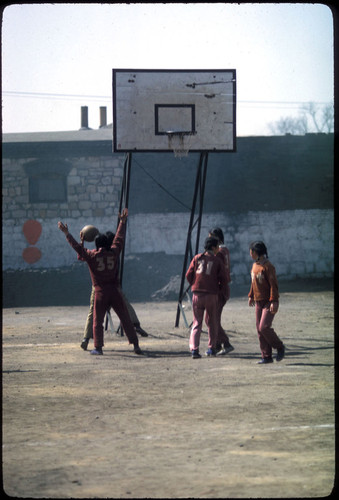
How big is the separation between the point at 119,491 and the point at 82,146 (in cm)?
2536

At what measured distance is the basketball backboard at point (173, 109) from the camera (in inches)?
605

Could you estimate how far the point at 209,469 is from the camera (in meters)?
5.76

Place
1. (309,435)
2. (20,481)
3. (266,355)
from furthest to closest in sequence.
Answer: (266,355) < (309,435) < (20,481)

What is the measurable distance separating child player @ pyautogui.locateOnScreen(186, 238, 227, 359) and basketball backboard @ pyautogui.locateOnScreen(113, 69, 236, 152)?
4333 mm

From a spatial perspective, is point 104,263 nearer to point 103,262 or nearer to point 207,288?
point 103,262

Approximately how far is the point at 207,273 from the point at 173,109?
5.12 m

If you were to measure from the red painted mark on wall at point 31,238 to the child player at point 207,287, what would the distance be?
1934 centimetres

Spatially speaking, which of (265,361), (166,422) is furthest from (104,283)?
(166,422)

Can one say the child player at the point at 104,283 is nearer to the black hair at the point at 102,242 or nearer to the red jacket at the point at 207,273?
the black hair at the point at 102,242

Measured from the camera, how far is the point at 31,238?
99.6 feet

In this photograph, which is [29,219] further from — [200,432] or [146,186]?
[200,432]

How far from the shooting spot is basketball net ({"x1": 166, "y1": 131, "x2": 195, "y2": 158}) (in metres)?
15.5

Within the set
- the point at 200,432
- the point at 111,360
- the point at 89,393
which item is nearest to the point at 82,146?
the point at 111,360

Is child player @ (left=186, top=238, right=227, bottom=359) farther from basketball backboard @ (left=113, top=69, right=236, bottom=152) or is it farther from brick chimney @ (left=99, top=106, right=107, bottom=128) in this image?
brick chimney @ (left=99, top=106, right=107, bottom=128)
